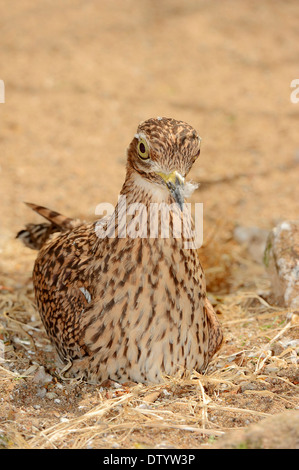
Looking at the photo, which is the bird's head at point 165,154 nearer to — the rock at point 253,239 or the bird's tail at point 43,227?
the bird's tail at point 43,227

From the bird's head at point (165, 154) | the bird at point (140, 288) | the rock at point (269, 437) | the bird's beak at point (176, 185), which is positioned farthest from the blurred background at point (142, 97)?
the rock at point (269, 437)

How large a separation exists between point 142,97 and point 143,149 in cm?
569

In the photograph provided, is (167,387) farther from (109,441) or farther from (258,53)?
(258,53)

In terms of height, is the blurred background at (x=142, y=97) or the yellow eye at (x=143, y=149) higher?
the blurred background at (x=142, y=97)

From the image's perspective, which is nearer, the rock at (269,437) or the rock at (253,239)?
the rock at (269,437)

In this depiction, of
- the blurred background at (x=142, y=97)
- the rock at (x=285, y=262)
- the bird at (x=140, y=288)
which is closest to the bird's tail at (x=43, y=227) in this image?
the bird at (x=140, y=288)

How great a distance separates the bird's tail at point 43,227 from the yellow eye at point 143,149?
5.09 ft

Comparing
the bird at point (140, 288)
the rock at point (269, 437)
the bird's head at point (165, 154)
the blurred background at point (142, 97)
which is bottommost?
the rock at point (269, 437)

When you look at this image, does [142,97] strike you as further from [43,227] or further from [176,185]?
[176,185]

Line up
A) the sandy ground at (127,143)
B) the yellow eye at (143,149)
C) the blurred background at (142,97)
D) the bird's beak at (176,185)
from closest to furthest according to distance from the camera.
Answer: the bird's beak at (176,185), the yellow eye at (143,149), the sandy ground at (127,143), the blurred background at (142,97)

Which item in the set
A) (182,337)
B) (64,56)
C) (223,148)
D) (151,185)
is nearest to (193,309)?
(182,337)

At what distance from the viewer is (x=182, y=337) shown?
12.5ft

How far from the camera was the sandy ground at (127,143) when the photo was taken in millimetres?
3699

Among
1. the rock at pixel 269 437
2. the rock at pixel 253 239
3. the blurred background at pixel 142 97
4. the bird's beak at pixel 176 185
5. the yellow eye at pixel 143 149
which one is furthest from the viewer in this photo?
the blurred background at pixel 142 97
